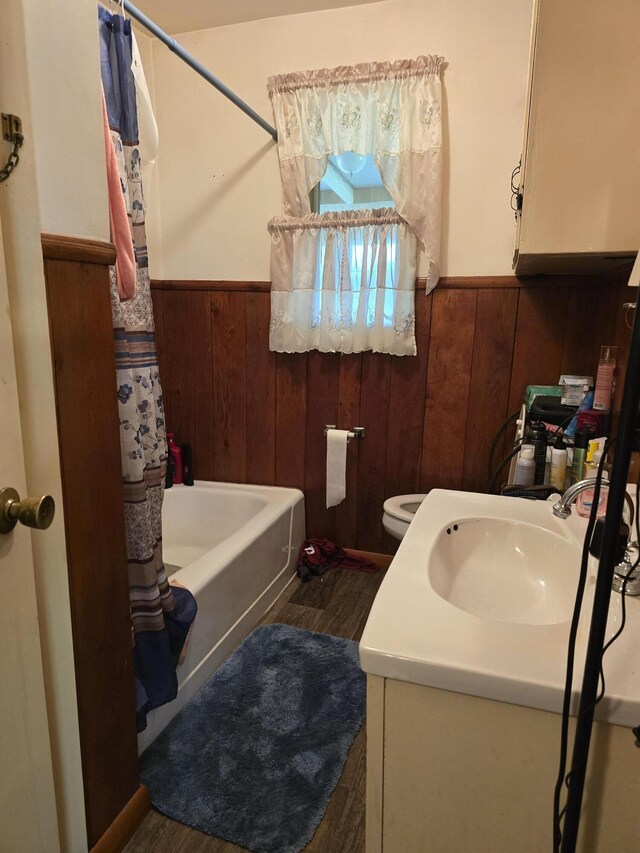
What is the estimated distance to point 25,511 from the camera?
792 mm

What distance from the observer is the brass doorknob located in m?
0.79

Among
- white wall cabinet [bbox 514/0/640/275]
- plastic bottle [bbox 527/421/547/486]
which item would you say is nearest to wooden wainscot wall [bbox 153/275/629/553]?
plastic bottle [bbox 527/421/547/486]

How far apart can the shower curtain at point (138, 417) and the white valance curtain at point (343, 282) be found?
3.64 feet

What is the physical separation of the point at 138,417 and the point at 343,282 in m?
1.40

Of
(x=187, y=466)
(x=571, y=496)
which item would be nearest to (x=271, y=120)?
(x=187, y=466)

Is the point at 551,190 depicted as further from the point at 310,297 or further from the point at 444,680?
the point at 310,297

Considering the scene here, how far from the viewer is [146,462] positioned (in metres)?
1.44

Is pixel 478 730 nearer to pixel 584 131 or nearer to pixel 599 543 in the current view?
pixel 599 543

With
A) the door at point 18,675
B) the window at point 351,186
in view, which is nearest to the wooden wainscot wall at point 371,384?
the window at point 351,186

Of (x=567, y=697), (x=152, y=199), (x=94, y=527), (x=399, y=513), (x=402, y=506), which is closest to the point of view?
(x=567, y=697)

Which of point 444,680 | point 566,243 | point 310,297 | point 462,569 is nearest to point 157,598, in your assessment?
point 462,569

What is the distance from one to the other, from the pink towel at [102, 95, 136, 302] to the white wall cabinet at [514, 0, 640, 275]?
0.97 m

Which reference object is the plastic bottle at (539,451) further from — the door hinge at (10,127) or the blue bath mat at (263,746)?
the door hinge at (10,127)

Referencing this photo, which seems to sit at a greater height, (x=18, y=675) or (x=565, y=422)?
(x=565, y=422)
